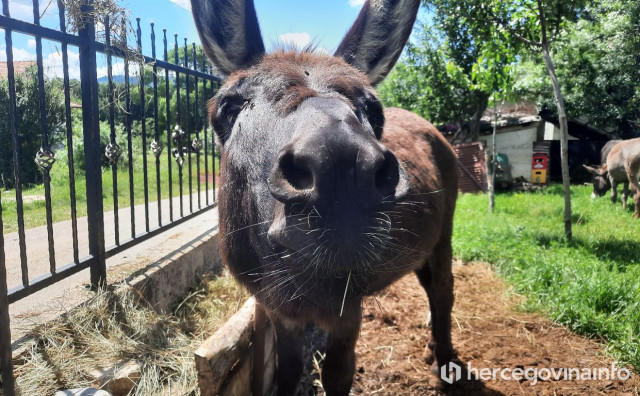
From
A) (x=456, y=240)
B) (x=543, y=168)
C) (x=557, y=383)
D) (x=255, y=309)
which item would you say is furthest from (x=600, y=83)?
(x=255, y=309)

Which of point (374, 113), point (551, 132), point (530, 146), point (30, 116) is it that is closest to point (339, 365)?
point (374, 113)

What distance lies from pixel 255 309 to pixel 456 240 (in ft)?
19.6

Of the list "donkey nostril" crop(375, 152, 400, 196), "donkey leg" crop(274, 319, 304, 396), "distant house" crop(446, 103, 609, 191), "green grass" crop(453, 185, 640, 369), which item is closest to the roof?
"distant house" crop(446, 103, 609, 191)

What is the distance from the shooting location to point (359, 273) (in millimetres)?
1707

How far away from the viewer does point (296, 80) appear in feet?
6.66

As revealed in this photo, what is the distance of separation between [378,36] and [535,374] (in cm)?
345

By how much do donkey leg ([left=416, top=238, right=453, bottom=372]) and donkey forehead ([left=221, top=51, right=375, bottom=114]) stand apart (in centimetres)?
254

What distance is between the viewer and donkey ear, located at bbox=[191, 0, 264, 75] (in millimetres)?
2398

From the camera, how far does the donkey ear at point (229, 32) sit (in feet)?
7.87

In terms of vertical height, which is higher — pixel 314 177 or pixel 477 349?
pixel 314 177

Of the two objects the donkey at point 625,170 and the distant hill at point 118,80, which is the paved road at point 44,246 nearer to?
the distant hill at point 118,80

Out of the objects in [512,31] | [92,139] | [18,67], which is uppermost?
[512,31]

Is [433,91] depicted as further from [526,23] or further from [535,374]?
[535,374]

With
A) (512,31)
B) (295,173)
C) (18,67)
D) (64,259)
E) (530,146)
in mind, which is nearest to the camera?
(295,173)
